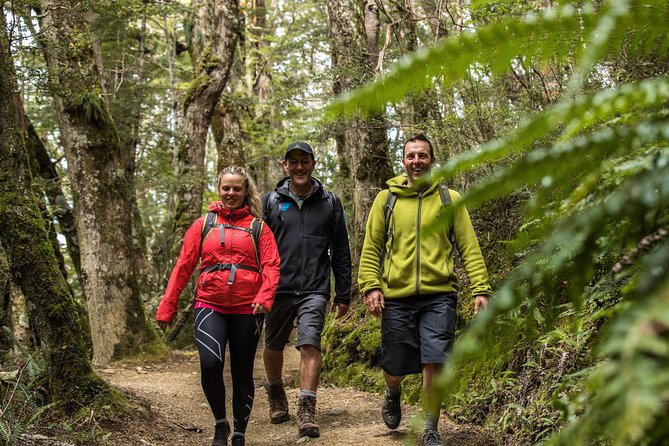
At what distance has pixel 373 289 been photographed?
206 inches

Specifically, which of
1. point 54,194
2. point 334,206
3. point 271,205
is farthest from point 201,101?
point 334,206

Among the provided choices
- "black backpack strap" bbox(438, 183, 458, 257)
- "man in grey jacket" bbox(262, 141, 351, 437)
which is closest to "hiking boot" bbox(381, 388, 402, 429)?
"man in grey jacket" bbox(262, 141, 351, 437)

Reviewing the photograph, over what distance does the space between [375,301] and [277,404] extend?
1984 millimetres

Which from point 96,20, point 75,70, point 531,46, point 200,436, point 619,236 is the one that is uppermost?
point 96,20

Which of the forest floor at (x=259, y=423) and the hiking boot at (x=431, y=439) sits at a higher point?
the hiking boot at (x=431, y=439)

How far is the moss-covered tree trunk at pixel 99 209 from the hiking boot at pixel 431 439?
6936mm

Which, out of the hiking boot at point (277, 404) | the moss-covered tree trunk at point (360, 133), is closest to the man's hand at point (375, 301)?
the hiking boot at point (277, 404)

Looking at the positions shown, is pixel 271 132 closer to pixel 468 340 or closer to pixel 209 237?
pixel 209 237

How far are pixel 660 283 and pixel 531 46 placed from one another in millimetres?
760

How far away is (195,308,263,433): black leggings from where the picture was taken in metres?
5.07

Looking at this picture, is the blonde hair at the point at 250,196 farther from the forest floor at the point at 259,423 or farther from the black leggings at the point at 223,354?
the forest floor at the point at 259,423

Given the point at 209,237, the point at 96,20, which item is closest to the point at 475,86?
the point at 209,237

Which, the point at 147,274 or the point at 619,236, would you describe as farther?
the point at 147,274

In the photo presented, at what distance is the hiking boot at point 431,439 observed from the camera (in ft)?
14.7
